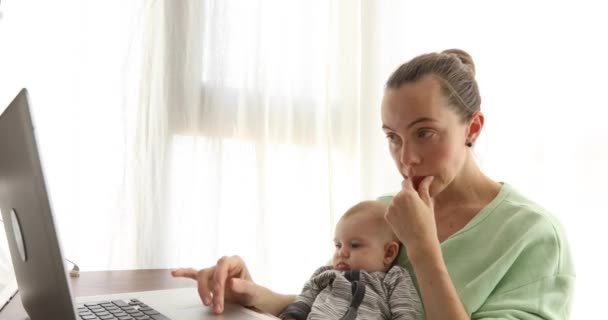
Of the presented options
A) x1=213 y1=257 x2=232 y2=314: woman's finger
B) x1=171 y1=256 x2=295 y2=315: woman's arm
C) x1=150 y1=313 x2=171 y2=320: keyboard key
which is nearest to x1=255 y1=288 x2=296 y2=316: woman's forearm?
x1=171 y1=256 x2=295 y2=315: woman's arm

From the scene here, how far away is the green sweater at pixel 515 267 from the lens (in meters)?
1.00

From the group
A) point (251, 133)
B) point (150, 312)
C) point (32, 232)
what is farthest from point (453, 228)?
point (251, 133)

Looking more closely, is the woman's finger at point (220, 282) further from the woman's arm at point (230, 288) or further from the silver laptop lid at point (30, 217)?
the silver laptop lid at point (30, 217)

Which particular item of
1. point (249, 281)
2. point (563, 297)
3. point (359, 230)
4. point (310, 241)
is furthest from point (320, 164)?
point (563, 297)

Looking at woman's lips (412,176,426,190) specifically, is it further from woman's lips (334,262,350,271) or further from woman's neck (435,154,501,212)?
woman's lips (334,262,350,271)

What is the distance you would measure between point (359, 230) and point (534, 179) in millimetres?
1008

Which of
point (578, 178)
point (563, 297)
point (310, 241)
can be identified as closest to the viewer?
point (563, 297)

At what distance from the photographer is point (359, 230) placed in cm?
130

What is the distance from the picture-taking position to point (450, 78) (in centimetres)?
121

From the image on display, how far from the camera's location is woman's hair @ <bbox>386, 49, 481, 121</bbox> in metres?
1.20

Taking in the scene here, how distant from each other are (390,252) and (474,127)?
0.35 meters

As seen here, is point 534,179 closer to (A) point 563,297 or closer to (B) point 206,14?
(A) point 563,297

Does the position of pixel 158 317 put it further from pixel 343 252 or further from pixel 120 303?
pixel 343 252

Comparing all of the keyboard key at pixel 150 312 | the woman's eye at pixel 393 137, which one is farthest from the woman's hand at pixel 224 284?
the woman's eye at pixel 393 137
